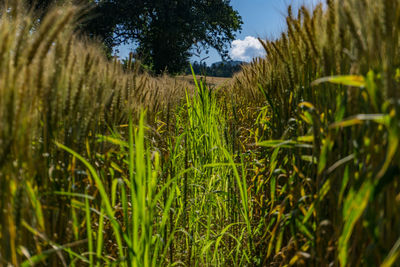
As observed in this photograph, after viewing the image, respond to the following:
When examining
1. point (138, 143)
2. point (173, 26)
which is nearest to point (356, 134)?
point (138, 143)

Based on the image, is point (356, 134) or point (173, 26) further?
point (173, 26)

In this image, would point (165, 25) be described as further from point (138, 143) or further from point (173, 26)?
point (138, 143)

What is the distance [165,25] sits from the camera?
18.2 m

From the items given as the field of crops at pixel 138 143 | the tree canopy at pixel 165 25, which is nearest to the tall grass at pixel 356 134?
the field of crops at pixel 138 143

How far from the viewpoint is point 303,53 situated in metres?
1.49

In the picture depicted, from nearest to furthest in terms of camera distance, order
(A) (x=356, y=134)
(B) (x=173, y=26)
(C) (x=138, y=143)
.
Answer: (A) (x=356, y=134) → (C) (x=138, y=143) → (B) (x=173, y=26)

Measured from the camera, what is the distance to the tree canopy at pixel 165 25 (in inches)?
708

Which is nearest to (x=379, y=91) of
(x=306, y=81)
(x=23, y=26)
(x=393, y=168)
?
(x=393, y=168)

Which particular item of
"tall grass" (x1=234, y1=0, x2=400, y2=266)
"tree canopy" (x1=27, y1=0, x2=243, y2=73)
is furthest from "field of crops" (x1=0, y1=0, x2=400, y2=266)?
"tree canopy" (x1=27, y1=0, x2=243, y2=73)

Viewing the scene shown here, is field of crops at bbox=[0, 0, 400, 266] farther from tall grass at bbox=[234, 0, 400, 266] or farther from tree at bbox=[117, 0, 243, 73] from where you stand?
tree at bbox=[117, 0, 243, 73]

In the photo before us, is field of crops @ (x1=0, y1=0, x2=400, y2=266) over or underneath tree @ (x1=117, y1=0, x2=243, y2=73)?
underneath

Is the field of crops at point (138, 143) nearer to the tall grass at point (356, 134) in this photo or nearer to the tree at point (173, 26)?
the tall grass at point (356, 134)

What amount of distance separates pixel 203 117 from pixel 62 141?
180 centimetres

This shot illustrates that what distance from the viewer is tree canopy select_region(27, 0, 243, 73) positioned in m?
18.0
